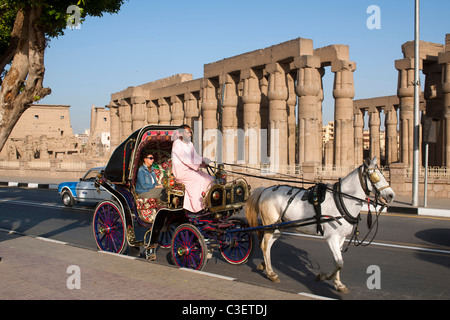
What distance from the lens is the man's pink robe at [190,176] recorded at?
320 inches

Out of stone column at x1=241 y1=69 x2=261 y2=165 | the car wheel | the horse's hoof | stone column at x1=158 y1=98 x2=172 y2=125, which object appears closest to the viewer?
the horse's hoof

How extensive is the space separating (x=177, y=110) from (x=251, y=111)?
1373 centimetres

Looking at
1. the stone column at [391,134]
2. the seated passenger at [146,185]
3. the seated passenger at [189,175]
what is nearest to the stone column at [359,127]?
the stone column at [391,134]

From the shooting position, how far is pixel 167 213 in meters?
8.41

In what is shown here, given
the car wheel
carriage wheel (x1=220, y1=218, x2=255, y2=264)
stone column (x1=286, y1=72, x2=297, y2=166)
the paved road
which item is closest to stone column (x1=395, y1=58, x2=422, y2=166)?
stone column (x1=286, y1=72, x2=297, y2=166)

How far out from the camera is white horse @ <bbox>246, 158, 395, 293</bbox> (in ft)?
21.7

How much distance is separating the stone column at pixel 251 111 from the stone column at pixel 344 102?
540cm

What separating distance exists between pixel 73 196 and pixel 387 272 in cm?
1329

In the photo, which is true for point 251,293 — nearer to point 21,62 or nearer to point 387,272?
point 387,272

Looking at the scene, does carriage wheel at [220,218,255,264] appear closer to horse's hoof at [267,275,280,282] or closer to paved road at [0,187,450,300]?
paved road at [0,187,450,300]

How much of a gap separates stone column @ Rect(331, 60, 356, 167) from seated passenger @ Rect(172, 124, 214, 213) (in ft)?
65.2

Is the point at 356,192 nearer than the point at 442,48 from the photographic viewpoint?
Yes
